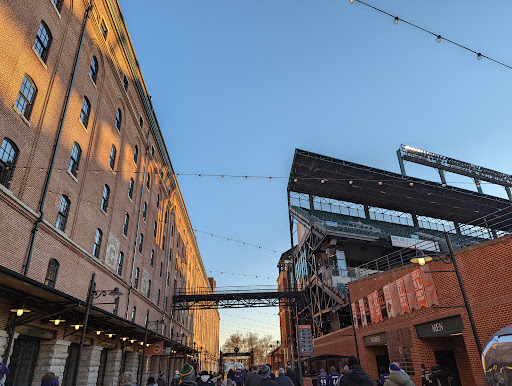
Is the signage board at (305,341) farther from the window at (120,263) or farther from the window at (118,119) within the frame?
the window at (118,119)

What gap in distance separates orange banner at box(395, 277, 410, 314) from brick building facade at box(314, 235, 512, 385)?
298 millimetres

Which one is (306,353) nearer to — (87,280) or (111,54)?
(87,280)

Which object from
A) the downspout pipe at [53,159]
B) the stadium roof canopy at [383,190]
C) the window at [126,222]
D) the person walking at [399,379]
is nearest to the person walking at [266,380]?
the person walking at [399,379]

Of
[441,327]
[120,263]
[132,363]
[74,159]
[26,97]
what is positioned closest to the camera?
[26,97]

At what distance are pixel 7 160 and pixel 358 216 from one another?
42.1 meters

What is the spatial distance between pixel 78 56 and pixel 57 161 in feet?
18.4

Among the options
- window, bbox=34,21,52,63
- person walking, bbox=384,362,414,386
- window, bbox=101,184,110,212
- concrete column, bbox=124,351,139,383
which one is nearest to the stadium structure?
concrete column, bbox=124,351,139,383

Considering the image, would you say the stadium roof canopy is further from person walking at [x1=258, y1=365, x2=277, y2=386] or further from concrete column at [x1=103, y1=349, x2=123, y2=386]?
person walking at [x1=258, y1=365, x2=277, y2=386]

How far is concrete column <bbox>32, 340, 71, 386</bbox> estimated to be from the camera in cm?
1432

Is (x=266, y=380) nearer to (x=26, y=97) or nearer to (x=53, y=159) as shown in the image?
(x=53, y=159)

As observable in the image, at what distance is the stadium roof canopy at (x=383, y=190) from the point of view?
4084 centimetres

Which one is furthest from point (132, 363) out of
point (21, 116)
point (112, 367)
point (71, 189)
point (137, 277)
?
point (21, 116)

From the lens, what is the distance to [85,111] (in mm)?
18906

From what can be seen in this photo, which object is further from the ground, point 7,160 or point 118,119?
point 118,119
